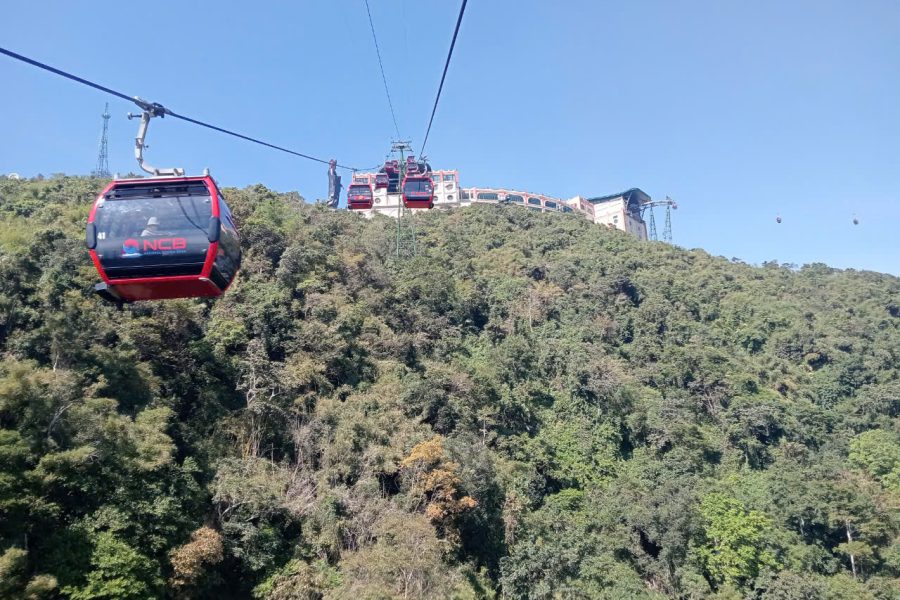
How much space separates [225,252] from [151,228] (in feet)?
3.45

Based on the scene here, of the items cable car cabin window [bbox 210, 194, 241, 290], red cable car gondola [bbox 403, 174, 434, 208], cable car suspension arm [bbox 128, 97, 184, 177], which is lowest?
cable car cabin window [bbox 210, 194, 241, 290]

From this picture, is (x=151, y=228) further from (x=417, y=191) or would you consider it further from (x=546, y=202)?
(x=546, y=202)

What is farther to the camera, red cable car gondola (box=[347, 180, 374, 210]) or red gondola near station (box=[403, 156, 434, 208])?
red cable car gondola (box=[347, 180, 374, 210])

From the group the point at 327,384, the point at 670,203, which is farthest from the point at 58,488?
the point at 670,203

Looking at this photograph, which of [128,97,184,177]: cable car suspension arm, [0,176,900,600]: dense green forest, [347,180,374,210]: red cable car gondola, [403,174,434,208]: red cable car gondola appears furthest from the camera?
[347,180,374,210]: red cable car gondola

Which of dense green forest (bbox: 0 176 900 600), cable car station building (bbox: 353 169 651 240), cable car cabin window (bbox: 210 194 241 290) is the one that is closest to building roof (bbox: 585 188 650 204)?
cable car station building (bbox: 353 169 651 240)

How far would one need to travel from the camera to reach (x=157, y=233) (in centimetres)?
860

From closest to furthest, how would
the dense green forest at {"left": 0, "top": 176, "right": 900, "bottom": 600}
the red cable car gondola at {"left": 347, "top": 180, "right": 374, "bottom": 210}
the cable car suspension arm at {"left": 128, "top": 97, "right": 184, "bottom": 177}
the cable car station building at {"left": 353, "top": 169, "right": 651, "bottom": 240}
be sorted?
the cable car suspension arm at {"left": 128, "top": 97, "right": 184, "bottom": 177} < the dense green forest at {"left": 0, "top": 176, "right": 900, "bottom": 600} < the red cable car gondola at {"left": 347, "top": 180, "right": 374, "bottom": 210} < the cable car station building at {"left": 353, "top": 169, "right": 651, "bottom": 240}

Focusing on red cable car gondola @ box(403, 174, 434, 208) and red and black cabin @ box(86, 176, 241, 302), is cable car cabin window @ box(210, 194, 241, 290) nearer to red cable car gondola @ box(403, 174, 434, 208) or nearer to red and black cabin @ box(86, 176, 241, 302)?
red and black cabin @ box(86, 176, 241, 302)

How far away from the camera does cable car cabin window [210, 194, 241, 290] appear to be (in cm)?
884

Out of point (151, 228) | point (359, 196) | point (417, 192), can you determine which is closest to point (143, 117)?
point (151, 228)

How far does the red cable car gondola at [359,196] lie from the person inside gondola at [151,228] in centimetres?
1768

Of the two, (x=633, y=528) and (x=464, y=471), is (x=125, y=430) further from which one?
(x=633, y=528)

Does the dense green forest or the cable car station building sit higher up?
the cable car station building
